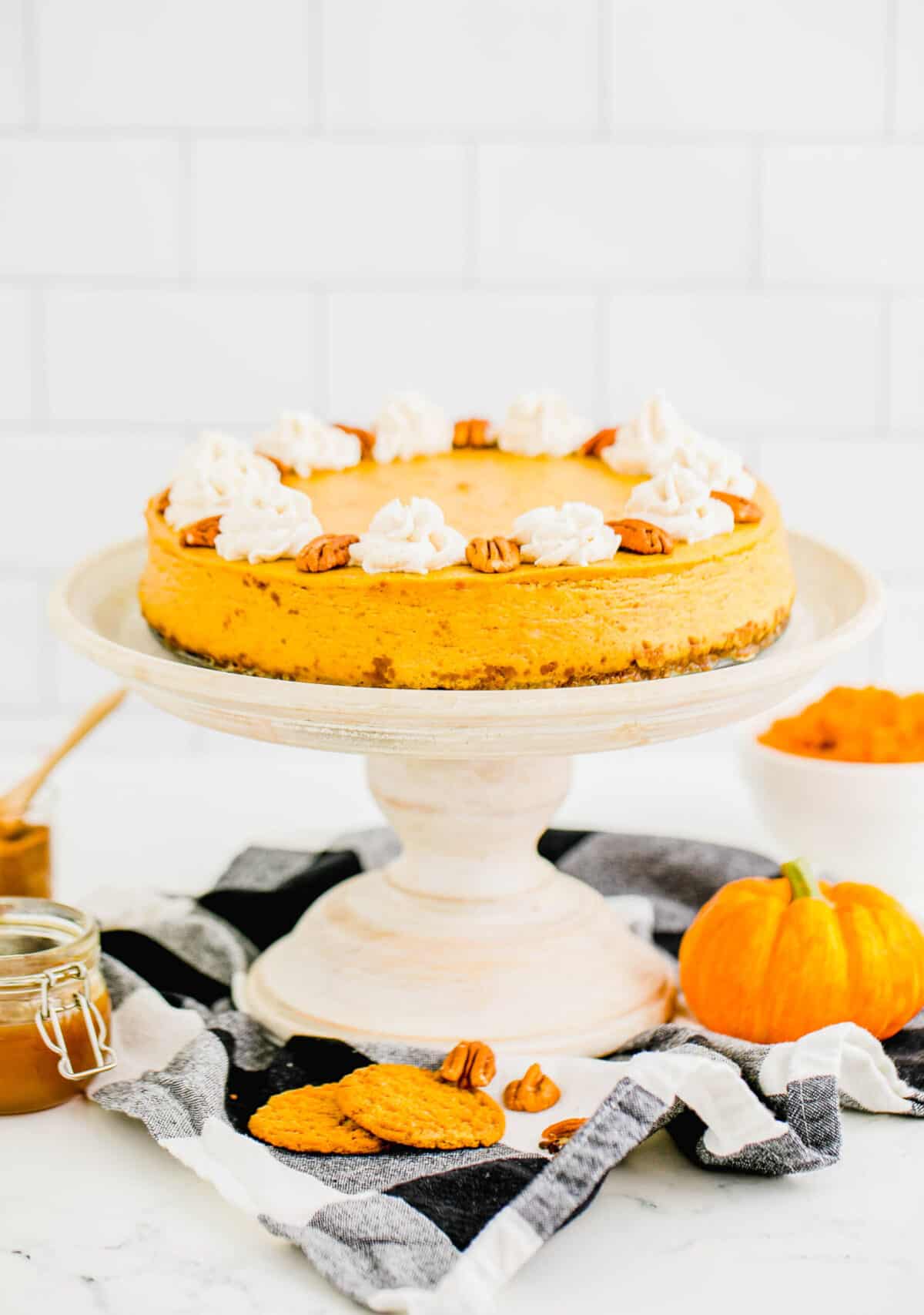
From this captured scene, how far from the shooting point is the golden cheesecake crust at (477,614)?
1002mm

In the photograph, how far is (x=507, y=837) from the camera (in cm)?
116

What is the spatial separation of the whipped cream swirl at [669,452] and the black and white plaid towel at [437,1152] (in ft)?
1.28

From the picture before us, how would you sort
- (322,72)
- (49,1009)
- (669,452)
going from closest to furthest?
(49,1009) → (669,452) → (322,72)

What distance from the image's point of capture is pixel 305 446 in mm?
1241

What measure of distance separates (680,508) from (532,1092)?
1.27 feet

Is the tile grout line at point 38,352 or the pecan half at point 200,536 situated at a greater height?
the tile grout line at point 38,352

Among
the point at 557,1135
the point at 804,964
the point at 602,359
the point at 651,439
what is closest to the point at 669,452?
the point at 651,439

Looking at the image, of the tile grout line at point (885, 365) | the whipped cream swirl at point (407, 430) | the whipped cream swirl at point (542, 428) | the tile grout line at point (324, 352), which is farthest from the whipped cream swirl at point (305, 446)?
the tile grout line at point (885, 365)

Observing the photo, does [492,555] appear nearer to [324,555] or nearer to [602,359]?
[324,555]

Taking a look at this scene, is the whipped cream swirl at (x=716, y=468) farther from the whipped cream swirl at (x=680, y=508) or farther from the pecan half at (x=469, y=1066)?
the pecan half at (x=469, y=1066)

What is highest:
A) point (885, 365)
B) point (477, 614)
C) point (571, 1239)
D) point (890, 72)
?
point (890, 72)

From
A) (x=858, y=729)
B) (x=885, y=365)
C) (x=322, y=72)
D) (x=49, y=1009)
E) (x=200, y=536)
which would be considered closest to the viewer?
(x=49, y=1009)

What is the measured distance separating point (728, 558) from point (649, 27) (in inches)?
36.7

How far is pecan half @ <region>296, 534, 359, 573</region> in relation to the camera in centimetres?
102
